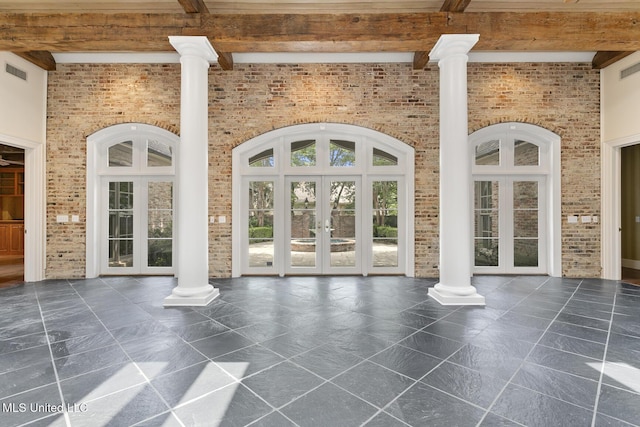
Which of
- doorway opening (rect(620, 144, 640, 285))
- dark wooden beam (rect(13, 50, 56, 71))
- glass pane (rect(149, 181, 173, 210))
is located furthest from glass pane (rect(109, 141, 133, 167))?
doorway opening (rect(620, 144, 640, 285))

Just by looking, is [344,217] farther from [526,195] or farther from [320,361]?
[320,361]

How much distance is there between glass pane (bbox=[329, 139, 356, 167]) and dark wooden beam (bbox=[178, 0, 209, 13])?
287 cm

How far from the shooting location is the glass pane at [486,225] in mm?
6012

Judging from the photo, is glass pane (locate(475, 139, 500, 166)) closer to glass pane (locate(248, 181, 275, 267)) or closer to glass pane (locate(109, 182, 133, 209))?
glass pane (locate(248, 181, 275, 267))

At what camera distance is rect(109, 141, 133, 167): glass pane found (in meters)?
6.00

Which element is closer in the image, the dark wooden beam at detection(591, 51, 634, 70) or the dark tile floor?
the dark tile floor

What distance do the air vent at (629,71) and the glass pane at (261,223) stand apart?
6.46 metres

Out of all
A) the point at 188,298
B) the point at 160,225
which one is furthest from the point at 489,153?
the point at 160,225

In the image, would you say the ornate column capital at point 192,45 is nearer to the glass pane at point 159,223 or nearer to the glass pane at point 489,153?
the glass pane at point 159,223

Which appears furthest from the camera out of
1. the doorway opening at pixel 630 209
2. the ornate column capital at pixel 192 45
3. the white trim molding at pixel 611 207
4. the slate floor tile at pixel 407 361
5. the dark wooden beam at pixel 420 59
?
the doorway opening at pixel 630 209

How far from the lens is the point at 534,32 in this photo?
14.2ft

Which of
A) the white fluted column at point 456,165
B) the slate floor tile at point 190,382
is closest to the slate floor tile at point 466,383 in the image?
the slate floor tile at point 190,382

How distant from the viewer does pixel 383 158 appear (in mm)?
5957

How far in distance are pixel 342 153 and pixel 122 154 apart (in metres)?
4.23
